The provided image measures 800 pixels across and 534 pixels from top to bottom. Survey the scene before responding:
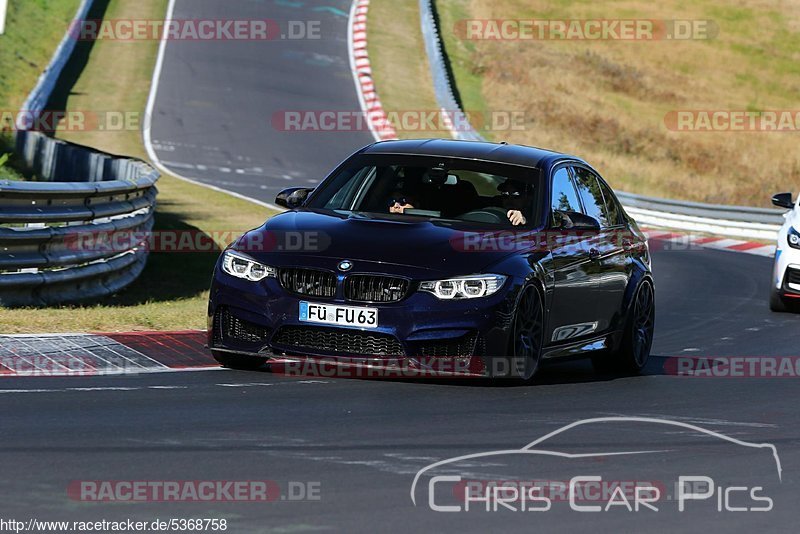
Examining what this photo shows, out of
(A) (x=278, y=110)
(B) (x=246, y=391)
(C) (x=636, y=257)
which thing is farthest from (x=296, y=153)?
(B) (x=246, y=391)

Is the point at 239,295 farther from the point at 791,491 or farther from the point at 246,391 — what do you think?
the point at 791,491

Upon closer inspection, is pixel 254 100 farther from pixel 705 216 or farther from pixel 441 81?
pixel 705 216

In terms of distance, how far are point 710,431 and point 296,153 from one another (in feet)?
91.6

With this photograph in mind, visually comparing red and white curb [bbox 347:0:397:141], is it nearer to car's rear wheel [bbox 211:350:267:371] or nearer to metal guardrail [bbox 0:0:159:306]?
metal guardrail [bbox 0:0:159:306]

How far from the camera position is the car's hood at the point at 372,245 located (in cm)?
886

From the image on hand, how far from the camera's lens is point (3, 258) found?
12.2 m

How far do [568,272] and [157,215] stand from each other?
14.6m

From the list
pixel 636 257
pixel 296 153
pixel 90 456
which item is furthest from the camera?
pixel 296 153

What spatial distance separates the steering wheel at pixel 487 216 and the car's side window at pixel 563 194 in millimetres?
375

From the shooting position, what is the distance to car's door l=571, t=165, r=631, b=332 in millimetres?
10539

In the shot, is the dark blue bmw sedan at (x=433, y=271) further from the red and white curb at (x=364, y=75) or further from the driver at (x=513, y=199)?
the red and white curb at (x=364, y=75)

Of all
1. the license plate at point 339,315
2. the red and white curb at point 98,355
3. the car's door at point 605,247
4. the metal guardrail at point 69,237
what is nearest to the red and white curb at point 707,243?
the metal guardrail at point 69,237

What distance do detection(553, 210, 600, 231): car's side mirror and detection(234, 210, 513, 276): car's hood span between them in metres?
0.80

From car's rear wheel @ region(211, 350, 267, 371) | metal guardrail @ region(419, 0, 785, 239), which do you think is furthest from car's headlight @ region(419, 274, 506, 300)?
metal guardrail @ region(419, 0, 785, 239)
